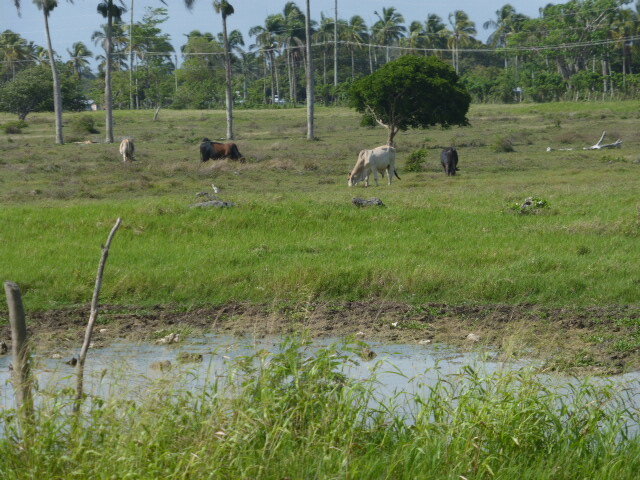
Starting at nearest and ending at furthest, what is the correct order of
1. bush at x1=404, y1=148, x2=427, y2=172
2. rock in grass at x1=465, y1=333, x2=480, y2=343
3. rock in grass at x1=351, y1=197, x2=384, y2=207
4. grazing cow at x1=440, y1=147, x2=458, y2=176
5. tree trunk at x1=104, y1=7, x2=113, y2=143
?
rock in grass at x1=465, y1=333, x2=480, y2=343, rock in grass at x1=351, y1=197, x2=384, y2=207, grazing cow at x1=440, y1=147, x2=458, y2=176, bush at x1=404, y1=148, x2=427, y2=172, tree trunk at x1=104, y1=7, x2=113, y2=143

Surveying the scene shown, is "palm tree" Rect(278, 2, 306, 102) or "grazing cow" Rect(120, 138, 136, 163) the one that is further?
"palm tree" Rect(278, 2, 306, 102)

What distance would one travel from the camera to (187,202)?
16.0 m

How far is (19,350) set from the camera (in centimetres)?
544

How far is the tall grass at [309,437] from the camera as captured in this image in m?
5.18

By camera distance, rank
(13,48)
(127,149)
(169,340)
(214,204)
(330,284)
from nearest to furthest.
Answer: (169,340)
(330,284)
(214,204)
(127,149)
(13,48)

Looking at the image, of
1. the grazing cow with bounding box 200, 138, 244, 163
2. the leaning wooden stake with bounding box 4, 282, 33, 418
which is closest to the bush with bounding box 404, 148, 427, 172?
the grazing cow with bounding box 200, 138, 244, 163

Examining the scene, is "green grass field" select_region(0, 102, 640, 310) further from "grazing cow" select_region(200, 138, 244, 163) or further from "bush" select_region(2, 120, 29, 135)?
"bush" select_region(2, 120, 29, 135)

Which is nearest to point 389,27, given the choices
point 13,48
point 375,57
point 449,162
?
point 375,57

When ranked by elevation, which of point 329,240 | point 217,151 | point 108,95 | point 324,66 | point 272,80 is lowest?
→ point 329,240

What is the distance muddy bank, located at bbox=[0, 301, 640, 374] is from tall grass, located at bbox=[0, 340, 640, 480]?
9.44 ft

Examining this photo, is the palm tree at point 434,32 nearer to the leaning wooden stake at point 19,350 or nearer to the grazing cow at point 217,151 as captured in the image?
the grazing cow at point 217,151

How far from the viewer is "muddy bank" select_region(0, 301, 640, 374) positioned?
926 cm

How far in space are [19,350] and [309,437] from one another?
1891 mm

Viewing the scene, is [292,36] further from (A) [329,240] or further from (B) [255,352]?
(B) [255,352]
